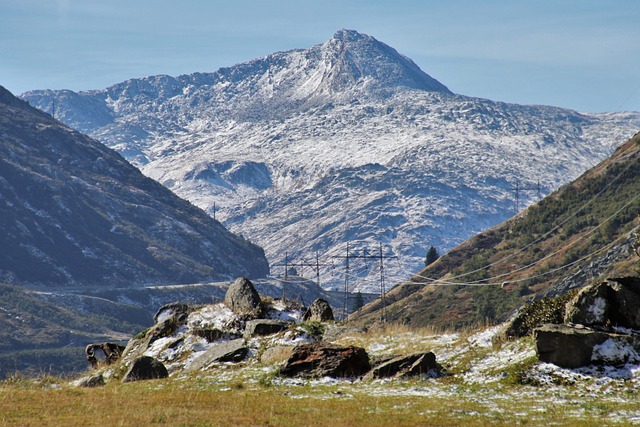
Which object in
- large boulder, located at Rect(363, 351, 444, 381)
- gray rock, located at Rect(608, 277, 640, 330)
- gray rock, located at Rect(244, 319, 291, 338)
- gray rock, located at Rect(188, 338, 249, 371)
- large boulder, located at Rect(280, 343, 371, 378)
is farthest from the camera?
gray rock, located at Rect(244, 319, 291, 338)

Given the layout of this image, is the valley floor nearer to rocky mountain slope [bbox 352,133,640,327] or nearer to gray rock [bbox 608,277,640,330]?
gray rock [bbox 608,277,640,330]

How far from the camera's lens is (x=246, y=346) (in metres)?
39.8

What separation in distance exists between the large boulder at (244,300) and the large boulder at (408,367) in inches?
551

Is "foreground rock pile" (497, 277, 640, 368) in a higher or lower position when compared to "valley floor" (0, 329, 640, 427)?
higher

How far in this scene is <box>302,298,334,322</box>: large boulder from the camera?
1791 inches

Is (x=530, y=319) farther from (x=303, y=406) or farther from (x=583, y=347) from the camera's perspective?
(x=303, y=406)

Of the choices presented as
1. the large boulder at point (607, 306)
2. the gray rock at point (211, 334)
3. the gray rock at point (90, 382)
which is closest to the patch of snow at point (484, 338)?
the large boulder at point (607, 306)

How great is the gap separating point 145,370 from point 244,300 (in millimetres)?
10245

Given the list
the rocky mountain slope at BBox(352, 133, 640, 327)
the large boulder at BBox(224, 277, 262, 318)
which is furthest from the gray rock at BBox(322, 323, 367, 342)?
the rocky mountain slope at BBox(352, 133, 640, 327)


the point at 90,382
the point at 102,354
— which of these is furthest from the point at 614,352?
the point at 102,354

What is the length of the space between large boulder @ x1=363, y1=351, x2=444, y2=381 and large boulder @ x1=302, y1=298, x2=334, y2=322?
12213 mm

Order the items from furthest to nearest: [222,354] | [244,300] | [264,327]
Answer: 1. [244,300]
2. [264,327]
3. [222,354]

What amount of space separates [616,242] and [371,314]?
6316 centimetres

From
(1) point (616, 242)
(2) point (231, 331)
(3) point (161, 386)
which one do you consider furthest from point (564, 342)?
(1) point (616, 242)
